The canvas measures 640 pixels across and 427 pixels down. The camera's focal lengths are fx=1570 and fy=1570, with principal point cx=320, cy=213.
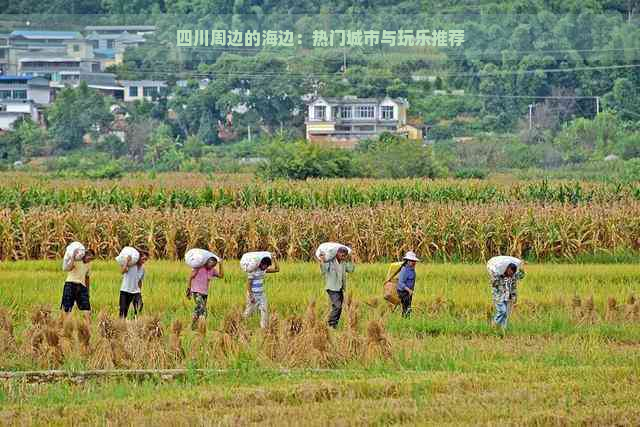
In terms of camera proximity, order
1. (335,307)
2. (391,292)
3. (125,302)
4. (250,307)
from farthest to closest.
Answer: (391,292)
(125,302)
(335,307)
(250,307)

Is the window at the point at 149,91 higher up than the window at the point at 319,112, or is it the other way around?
the window at the point at 149,91

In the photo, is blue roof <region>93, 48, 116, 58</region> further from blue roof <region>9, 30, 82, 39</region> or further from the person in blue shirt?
the person in blue shirt

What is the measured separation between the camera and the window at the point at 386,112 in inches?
3393

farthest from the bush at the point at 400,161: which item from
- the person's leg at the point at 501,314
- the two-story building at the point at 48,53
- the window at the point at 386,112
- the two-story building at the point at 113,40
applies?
the two-story building at the point at 48,53

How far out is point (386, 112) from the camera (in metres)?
86.3

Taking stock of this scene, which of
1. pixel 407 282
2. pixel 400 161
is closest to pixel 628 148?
pixel 400 161

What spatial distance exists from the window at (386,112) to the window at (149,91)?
581 inches

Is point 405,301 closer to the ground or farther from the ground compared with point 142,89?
farther from the ground

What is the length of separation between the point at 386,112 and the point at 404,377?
237 feet

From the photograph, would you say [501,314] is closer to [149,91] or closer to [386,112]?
[386,112]

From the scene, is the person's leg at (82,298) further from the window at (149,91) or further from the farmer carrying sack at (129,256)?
the window at (149,91)

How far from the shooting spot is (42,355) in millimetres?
15352

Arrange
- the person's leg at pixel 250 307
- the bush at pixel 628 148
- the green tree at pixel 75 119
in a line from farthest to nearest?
the green tree at pixel 75 119 < the bush at pixel 628 148 < the person's leg at pixel 250 307

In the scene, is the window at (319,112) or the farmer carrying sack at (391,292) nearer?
the farmer carrying sack at (391,292)
